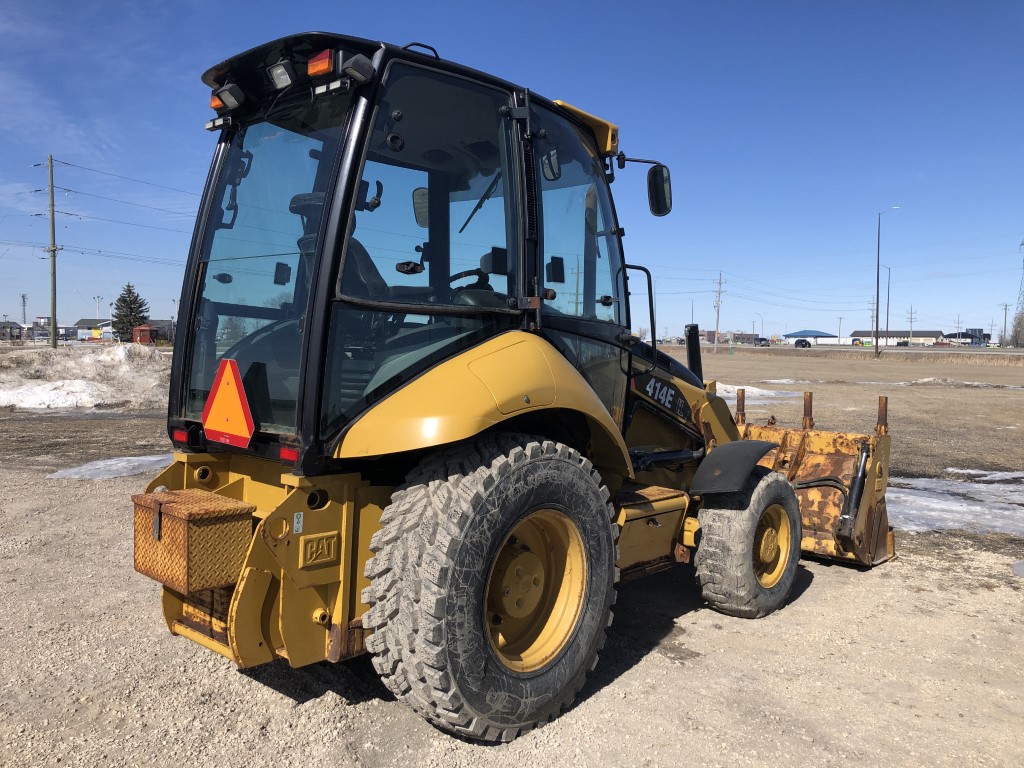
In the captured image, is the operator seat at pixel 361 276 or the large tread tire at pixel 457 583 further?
the operator seat at pixel 361 276

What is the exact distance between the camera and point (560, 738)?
316cm

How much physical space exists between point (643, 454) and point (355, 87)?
8.69 feet

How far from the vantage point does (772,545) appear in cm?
502

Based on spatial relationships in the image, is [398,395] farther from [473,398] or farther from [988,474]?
[988,474]

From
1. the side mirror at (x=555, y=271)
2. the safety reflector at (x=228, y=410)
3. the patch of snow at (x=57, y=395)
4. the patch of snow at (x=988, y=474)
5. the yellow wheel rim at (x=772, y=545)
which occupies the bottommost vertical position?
the patch of snow at (x=988, y=474)

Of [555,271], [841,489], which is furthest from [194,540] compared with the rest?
[841,489]

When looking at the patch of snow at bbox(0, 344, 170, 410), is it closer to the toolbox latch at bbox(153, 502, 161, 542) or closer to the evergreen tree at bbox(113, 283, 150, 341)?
the toolbox latch at bbox(153, 502, 161, 542)

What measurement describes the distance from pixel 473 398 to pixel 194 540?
1.15m

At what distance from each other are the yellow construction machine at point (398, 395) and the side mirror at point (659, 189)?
15.3 inches

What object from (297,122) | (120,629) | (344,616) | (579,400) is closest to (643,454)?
(579,400)

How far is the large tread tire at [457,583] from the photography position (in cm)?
281

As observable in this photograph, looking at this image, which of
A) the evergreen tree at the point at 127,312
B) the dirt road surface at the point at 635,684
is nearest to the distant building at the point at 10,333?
the evergreen tree at the point at 127,312

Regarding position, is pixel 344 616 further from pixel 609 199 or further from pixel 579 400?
pixel 609 199

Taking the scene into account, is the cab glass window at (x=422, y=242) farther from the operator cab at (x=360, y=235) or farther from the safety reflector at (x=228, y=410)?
the safety reflector at (x=228, y=410)
